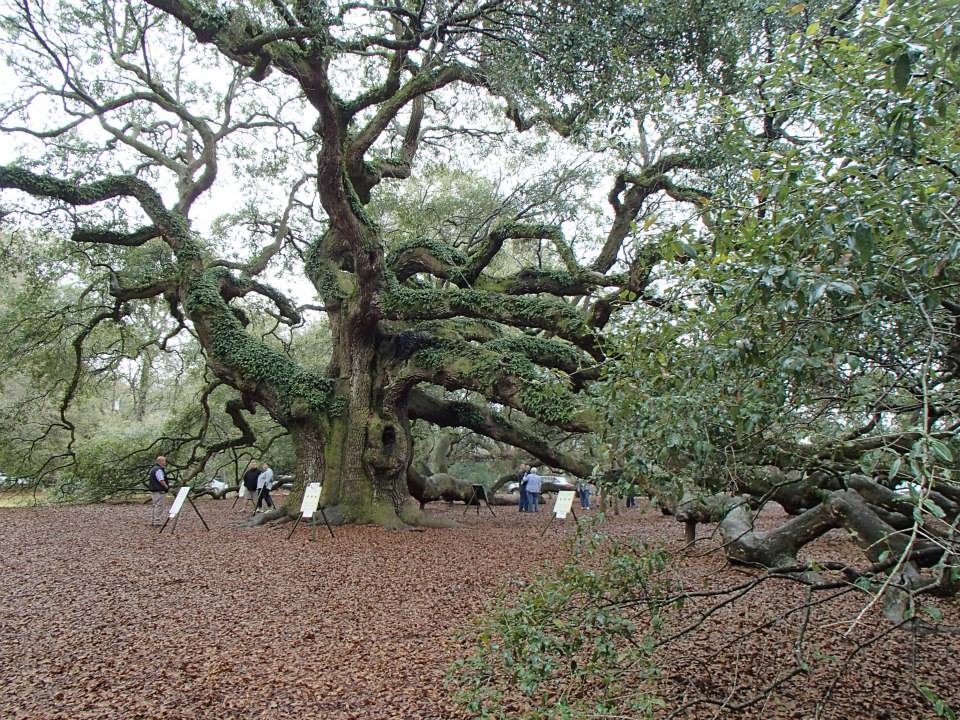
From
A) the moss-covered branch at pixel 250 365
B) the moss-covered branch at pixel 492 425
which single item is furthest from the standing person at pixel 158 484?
the moss-covered branch at pixel 492 425

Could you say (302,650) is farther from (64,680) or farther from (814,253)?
(814,253)

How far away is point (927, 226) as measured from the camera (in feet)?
5.91

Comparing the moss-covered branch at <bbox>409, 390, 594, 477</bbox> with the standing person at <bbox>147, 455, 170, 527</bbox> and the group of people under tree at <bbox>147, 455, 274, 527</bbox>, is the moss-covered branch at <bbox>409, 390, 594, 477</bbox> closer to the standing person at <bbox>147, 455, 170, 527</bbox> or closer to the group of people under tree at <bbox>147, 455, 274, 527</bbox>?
the group of people under tree at <bbox>147, 455, 274, 527</bbox>

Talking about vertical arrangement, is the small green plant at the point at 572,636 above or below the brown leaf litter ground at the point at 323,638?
above

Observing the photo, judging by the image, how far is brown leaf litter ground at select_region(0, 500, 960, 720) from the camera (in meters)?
3.56

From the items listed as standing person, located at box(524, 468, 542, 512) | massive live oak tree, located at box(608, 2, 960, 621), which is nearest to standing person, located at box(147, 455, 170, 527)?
standing person, located at box(524, 468, 542, 512)

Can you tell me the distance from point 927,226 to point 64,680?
17.3 ft

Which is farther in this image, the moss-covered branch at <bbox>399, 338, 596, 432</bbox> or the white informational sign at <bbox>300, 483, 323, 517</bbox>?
the moss-covered branch at <bbox>399, 338, 596, 432</bbox>

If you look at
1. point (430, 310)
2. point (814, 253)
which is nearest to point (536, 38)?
point (430, 310)

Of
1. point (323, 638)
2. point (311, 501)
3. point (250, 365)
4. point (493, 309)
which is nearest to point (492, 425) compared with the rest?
point (493, 309)

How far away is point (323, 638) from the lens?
4820mm

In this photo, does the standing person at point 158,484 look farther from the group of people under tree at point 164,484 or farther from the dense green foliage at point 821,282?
the dense green foliage at point 821,282

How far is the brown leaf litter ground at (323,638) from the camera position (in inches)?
140

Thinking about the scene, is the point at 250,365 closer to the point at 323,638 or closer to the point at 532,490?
the point at 323,638
